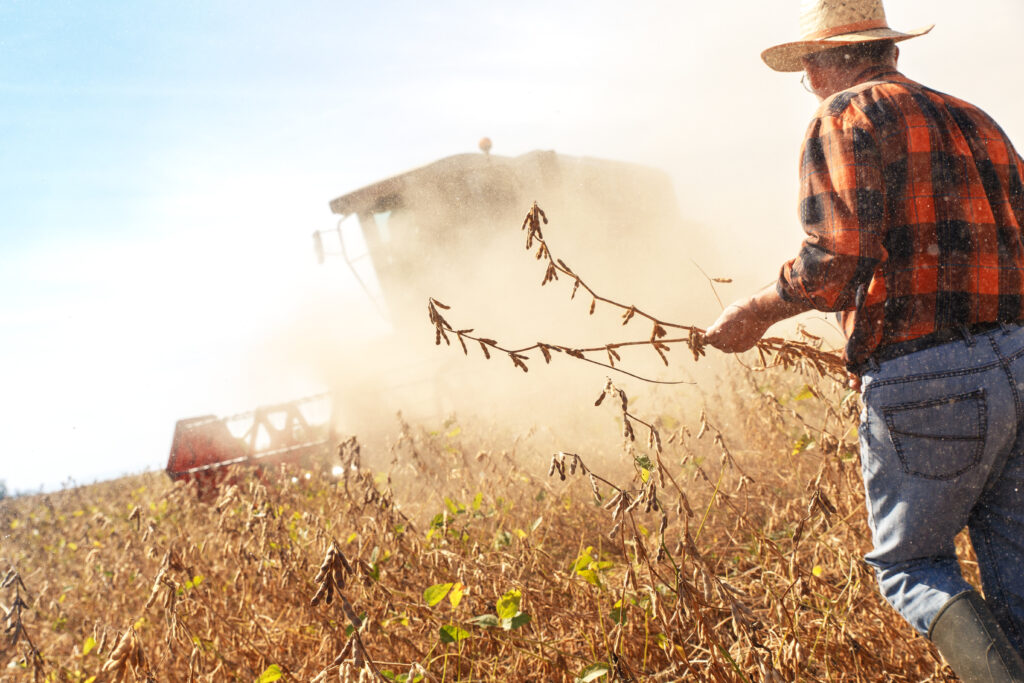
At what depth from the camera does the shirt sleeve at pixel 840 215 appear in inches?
52.6

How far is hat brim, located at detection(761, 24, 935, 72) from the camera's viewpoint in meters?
1.47

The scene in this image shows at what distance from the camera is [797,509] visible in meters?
2.33

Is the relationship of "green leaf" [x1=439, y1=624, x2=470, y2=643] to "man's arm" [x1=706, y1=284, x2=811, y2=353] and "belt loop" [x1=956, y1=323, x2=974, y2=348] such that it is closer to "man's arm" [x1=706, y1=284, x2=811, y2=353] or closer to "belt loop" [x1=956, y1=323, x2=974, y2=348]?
"man's arm" [x1=706, y1=284, x2=811, y2=353]

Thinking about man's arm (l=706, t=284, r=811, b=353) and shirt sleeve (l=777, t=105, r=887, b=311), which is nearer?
shirt sleeve (l=777, t=105, r=887, b=311)

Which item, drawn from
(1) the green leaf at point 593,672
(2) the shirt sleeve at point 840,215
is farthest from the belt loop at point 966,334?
(1) the green leaf at point 593,672

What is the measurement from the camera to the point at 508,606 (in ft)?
5.50

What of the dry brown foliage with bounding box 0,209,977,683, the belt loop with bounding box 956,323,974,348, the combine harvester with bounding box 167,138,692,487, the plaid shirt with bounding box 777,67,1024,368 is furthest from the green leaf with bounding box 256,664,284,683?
the combine harvester with bounding box 167,138,692,487

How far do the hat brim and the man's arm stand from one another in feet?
1.93

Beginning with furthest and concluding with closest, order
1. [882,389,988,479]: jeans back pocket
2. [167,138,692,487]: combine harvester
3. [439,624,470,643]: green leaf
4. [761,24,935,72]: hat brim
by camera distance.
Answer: [167,138,692,487]: combine harvester, [439,624,470,643]: green leaf, [761,24,935,72]: hat brim, [882,389,988,479]: jeans back pocket

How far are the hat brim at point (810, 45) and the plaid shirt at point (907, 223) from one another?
139 mm

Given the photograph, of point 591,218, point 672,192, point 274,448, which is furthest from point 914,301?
point 672,192

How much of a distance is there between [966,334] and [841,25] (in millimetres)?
796

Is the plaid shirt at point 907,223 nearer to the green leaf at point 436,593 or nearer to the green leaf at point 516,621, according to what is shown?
the green leaf at point 516,621

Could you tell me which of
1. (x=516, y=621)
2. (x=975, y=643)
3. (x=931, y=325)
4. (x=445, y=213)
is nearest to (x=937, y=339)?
(x=931, y=325)
